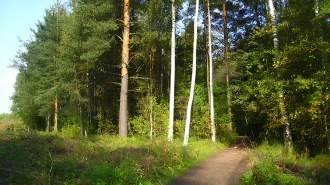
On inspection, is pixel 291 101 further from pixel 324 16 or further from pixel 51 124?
pixel 51 124

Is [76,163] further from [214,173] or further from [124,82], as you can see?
[124,82]

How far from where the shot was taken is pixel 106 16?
52.0 ft

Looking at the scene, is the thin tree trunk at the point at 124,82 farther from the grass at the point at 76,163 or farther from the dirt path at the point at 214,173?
the dirt path at the point at 214,173

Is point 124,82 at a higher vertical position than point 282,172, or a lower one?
higher

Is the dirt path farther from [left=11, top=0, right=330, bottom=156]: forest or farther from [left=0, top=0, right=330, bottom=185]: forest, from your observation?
[left=11, top=0, right=330, bottom=156]: forest

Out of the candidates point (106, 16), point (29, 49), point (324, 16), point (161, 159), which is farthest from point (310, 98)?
point (29, 49)

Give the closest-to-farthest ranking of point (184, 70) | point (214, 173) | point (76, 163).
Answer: point (76, 163)
point (214, 173)
point (184, 70)

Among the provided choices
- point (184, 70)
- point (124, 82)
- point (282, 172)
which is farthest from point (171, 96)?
point (184, 70)

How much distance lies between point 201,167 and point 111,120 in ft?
41.0

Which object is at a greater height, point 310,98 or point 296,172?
point 310,98

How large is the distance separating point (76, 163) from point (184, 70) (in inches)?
693

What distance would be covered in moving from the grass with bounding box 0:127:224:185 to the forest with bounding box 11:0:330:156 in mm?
4595

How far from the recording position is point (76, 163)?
24.0ft

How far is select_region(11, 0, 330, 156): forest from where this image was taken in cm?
1033
